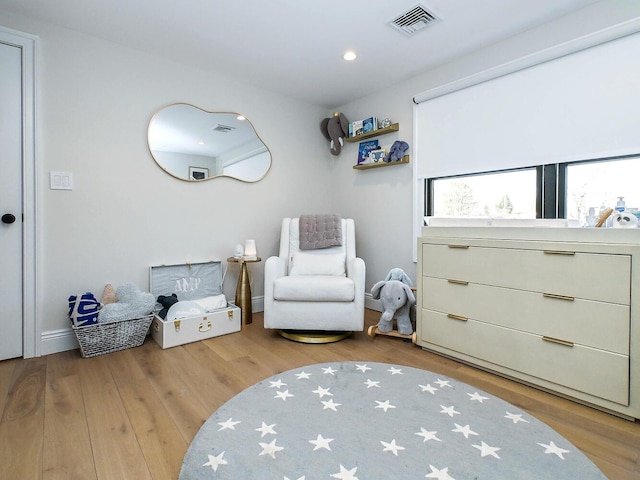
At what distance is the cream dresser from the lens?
1491mm

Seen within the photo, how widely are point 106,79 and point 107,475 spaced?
2.46 meters

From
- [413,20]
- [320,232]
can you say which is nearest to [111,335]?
[320,232]

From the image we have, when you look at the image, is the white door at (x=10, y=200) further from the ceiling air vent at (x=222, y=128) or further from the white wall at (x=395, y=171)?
the white wall at (x=395, y=171)

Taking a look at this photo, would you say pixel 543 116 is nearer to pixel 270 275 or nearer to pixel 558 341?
pixel 558 341

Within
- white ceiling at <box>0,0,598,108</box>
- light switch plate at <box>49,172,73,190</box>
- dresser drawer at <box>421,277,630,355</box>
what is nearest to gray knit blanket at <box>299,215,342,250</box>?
dresser drawer at <box>421,277,630,355</box>

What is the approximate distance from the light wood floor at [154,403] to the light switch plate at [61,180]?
3.68 ft

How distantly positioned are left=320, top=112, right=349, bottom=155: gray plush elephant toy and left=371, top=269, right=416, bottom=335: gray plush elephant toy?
5.63 ft

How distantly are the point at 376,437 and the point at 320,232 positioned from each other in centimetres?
185

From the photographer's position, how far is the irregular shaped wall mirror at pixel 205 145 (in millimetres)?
2656

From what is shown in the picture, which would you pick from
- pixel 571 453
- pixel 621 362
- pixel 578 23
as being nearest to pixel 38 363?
pixel 571 453

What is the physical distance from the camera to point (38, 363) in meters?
2.07

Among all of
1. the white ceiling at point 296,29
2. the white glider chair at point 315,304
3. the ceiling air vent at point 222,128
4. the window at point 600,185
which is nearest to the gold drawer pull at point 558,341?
the window at point 600,185

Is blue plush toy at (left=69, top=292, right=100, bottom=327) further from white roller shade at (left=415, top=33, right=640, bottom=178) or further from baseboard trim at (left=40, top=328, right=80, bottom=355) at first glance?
white roller shade at (left=415, top=33, right=640, bottom=178)

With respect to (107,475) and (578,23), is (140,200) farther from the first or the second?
(578,23)
